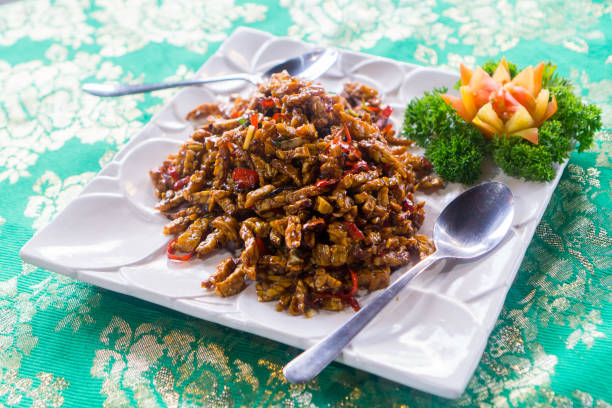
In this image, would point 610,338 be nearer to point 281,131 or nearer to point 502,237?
point 502,237

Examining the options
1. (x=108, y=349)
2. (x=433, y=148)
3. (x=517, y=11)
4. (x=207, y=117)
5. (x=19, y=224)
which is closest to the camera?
(x=108, y=349)

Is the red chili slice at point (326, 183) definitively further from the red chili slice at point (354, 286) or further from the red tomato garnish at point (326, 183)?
the red chili slice at point (354, 286)

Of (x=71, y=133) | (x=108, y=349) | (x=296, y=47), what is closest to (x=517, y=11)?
(x=296, y=47)

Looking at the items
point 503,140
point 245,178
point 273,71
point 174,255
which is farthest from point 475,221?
point 273,71

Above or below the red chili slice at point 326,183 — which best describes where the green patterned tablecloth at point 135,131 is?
below

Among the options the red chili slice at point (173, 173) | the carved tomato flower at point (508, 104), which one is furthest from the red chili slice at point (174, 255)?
the carved tomato flower at point (508, 104)

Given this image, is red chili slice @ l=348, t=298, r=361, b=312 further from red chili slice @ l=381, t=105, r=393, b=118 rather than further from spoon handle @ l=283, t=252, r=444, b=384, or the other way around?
red chili slice @ l=381, t=105, r=393, b=118

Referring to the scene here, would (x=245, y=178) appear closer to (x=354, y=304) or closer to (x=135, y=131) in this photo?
(x=354, y=304)
